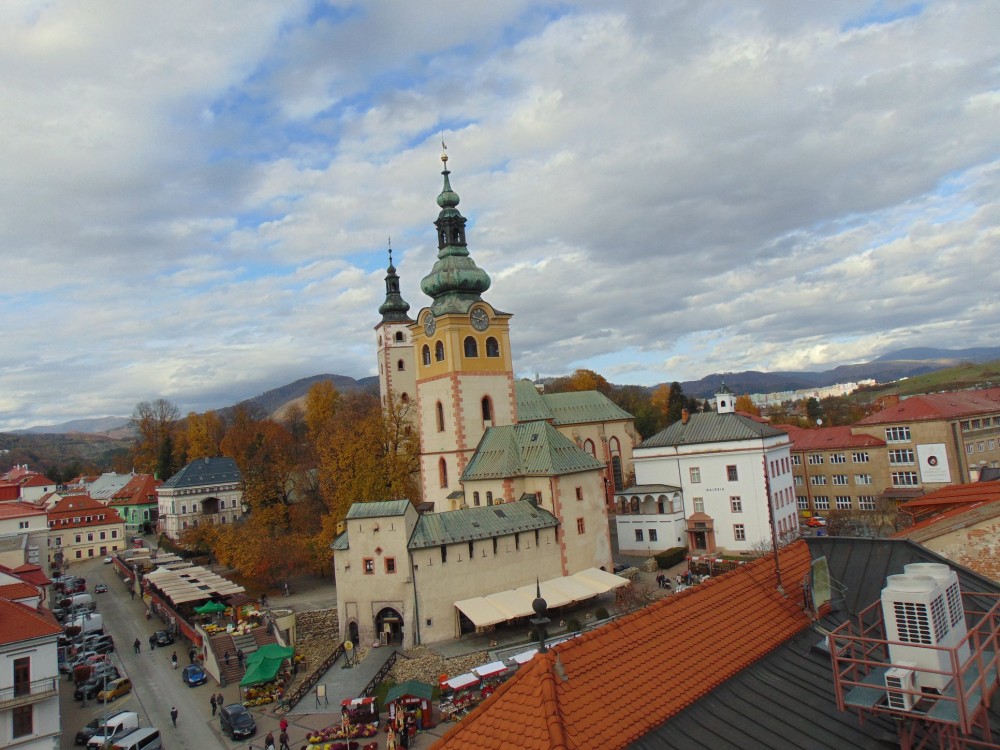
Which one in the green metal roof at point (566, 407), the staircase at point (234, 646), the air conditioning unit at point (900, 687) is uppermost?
the green metal roof at point (566, 407)

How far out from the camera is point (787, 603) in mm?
10430

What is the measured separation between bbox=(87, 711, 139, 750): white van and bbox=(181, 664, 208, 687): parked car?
16.6 ft

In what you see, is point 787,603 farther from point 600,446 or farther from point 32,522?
point 32,522

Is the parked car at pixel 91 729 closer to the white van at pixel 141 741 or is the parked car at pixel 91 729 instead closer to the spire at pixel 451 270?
the white van at pixel 141 741

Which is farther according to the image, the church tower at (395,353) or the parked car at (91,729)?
the church tower at (395,353)

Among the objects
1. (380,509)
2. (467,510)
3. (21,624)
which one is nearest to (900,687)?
(380,509)

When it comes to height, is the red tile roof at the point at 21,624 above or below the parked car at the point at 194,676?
above

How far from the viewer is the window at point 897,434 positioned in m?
51.5

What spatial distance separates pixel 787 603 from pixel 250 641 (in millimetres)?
30417

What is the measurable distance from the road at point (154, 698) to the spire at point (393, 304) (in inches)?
1353

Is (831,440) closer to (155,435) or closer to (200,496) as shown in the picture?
(200,496)

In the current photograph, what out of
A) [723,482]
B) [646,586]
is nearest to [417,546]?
[646,586]

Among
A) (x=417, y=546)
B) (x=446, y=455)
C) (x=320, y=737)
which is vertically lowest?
Result: (x=320, y=737)

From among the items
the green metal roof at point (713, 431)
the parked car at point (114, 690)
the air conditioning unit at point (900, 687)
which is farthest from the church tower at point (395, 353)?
the air conditioning unit at point (900, 687)
